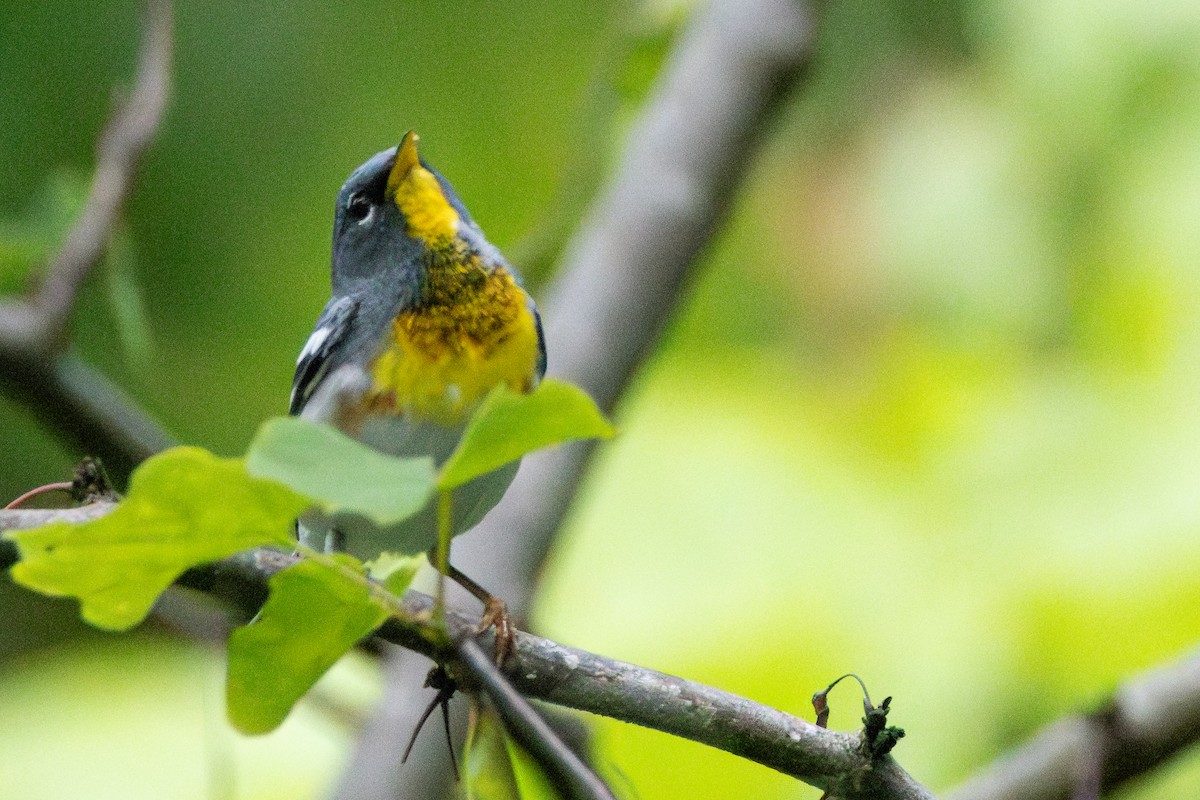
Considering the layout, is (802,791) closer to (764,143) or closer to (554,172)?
(764,143)

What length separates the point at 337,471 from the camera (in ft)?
1.92

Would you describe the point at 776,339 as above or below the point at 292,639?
above

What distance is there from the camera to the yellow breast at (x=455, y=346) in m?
1.41

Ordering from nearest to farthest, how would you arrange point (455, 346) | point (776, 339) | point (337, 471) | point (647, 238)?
point (337, 471) → point (455, 346) → point (647, 238) → point (776, 339)

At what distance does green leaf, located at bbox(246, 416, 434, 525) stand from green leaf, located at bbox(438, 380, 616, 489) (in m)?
0.03

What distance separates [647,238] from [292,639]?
4.72 ft

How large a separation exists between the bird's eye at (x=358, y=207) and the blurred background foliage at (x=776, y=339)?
13.9 inches

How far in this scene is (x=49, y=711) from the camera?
2137mm

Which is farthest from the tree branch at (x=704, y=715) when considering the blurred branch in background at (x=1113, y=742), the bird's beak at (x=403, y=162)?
the bird's beak at (x=403, y=162)


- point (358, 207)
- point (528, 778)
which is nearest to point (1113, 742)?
point (528, 778)

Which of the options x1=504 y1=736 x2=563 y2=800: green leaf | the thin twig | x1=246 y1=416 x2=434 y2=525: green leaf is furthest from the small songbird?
x1=246 y1=416 x2=434 y2=525: green leaf

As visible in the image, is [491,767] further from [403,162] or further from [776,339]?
[776,339]

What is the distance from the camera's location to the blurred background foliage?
1.99 meters

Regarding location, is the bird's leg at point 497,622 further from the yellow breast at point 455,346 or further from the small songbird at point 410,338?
the yellow breast at point 455,346
